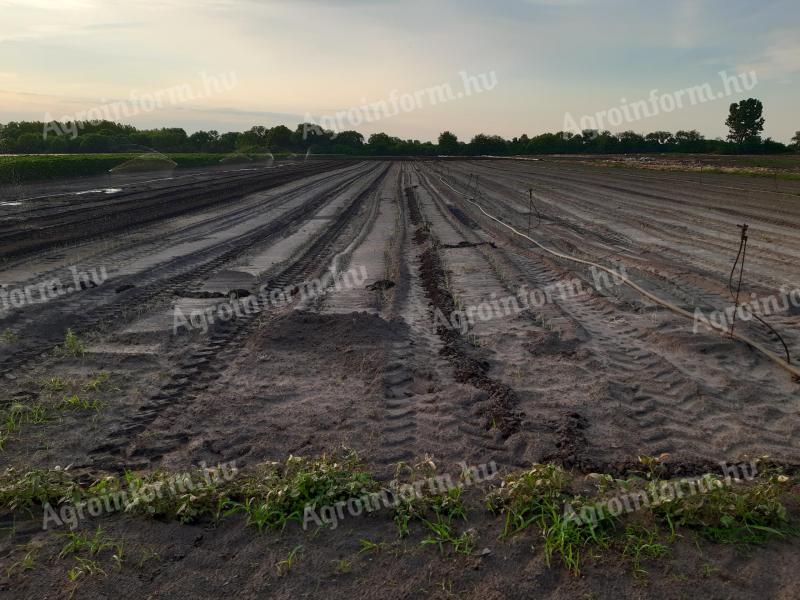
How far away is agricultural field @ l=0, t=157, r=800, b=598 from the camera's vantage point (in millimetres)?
2891

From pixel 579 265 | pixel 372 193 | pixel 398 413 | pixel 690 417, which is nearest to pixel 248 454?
pixel 398 413

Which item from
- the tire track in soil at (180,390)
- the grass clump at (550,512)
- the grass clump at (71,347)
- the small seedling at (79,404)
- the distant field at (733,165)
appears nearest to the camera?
the grass clump at (550,512)

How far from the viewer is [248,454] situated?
3906 millimetres

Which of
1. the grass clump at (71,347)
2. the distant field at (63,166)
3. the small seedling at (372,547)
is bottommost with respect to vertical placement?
the small seedling at (372,547)

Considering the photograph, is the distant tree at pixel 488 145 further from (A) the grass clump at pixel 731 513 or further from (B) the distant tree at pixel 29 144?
(A) the grass clump at pixel 731 513

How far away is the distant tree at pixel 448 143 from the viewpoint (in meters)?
102

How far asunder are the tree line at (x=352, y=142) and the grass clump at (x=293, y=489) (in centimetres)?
6742

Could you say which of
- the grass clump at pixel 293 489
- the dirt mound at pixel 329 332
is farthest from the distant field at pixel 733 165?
the grass clump at pixel 293 489

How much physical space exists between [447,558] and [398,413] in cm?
166

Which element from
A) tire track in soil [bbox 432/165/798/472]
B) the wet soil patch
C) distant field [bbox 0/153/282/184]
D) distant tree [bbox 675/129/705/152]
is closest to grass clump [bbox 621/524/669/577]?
tire track in soil [bbox 432/165/798/472]

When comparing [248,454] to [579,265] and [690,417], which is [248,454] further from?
[579,265]

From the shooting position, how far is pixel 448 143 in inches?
4163

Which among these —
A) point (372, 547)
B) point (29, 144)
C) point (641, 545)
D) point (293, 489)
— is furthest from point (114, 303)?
point (29, 144)

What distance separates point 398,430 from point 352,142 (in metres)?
115
